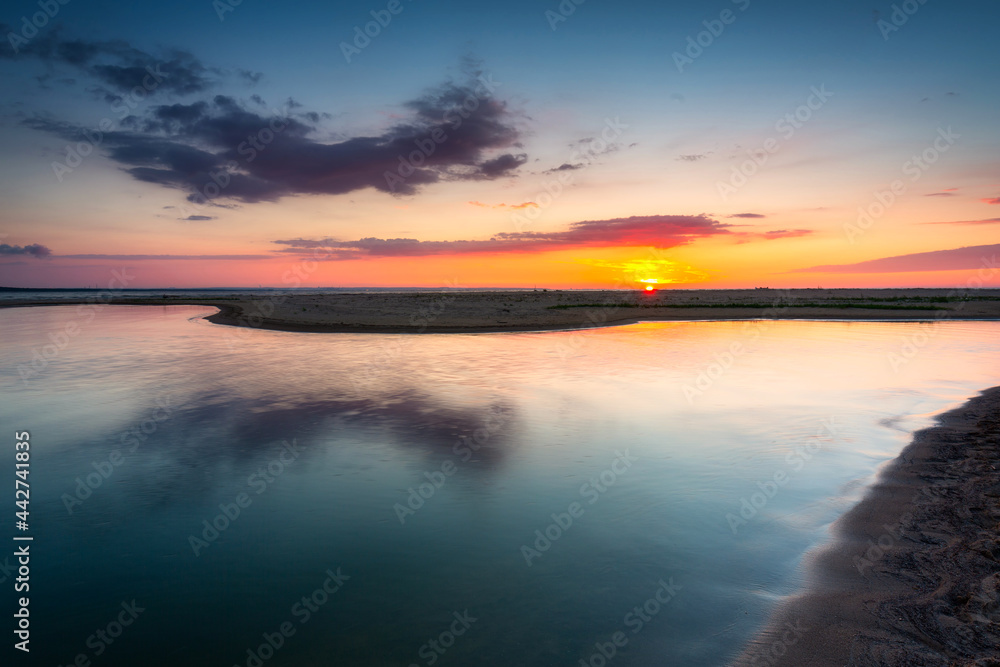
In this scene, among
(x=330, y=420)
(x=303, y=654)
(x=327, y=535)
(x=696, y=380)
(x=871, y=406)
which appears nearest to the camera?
(x=303, y=654)

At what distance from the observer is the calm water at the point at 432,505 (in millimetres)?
6301

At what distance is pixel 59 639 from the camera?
6.21 m

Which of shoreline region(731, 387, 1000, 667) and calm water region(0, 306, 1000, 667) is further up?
shoreline region(731, 387, 1000, 667)

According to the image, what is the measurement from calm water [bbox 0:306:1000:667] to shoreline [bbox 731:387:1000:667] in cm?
40

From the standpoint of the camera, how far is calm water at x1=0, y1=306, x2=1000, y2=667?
20.7 ft

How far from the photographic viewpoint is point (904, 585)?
22.2ft

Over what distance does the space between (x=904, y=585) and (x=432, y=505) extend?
283 inches

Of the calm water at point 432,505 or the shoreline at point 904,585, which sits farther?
the calm water at point 432,505

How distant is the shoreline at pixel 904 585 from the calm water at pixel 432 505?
40 cm

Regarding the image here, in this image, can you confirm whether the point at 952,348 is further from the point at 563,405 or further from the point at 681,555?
the point at 681,555

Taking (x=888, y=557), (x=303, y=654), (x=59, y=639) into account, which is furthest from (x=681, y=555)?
(x=59, y=639)

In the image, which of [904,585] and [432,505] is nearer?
[904,585]

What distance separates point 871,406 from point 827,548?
1186 cm

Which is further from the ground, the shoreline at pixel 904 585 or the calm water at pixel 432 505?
the shoreline at pixel 904 585
